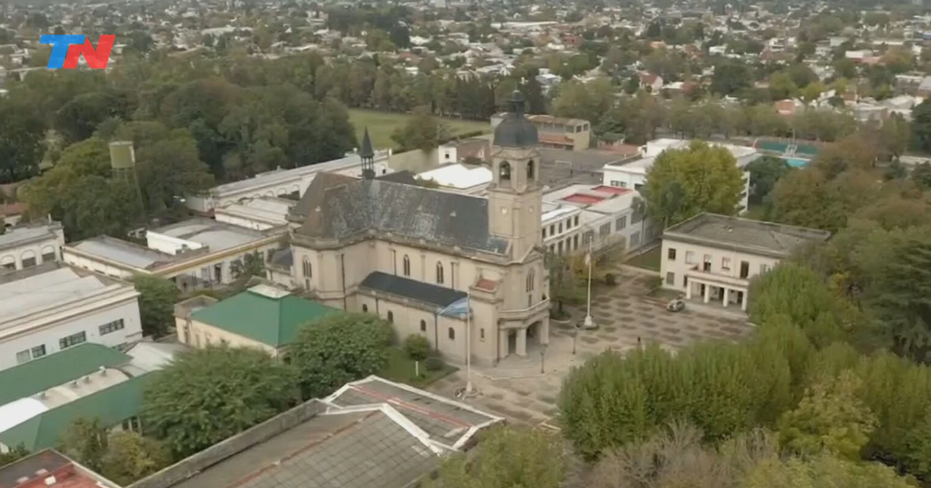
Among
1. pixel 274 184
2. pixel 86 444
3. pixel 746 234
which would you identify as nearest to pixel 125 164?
pixel 274 184

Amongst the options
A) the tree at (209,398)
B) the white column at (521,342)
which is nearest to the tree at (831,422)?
the white column at (521,342)

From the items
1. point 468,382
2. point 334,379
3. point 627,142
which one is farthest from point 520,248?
point 627,142

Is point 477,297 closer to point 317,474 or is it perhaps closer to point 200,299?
point 200,299

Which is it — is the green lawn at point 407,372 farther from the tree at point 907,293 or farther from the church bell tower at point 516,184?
the tree at point 907,293

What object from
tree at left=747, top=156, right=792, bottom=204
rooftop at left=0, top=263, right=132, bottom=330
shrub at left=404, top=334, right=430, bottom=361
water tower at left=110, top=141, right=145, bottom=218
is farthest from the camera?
tree at left=747, top=156, right=792, bottom=204

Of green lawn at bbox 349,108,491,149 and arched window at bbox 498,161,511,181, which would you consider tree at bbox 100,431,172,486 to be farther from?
green lawn at bbox 349,108,491,149

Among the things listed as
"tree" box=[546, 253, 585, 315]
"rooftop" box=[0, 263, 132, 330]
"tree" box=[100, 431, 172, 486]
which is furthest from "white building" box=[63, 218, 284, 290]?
"tree" box=[100, 431, 172, 486]

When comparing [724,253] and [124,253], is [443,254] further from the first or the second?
[124,253]
